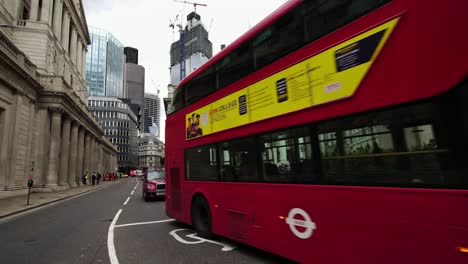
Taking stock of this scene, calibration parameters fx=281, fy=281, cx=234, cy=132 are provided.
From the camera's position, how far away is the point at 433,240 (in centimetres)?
275

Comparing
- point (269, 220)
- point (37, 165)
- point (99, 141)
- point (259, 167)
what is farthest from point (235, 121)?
point (99, 141)

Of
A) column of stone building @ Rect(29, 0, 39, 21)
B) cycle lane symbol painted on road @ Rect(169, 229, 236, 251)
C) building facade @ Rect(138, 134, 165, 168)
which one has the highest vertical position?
column of stone building @ Rect(29, 0, 39, 21)

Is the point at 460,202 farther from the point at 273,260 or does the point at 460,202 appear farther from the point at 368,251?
the point at 273,260

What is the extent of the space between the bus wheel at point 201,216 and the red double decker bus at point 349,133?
0.74 m

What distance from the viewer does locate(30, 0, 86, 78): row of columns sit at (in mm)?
34281

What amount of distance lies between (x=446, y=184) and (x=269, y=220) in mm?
2826

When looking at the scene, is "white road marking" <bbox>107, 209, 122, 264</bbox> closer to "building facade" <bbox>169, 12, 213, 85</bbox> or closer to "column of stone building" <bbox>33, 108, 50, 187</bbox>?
"column of stone building" <bbox>33, 108, 50, 187</bbox>

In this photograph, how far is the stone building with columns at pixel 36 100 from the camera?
2231cm

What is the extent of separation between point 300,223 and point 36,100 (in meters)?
32.3

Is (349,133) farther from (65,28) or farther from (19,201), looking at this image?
(65,28)

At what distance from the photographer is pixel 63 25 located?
4359cm

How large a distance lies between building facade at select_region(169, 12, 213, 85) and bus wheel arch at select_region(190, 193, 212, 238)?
71429 millimetres

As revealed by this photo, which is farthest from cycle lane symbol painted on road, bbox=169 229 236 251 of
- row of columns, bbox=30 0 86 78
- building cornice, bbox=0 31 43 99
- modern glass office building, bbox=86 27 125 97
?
modern glass office building, bbox=86 27 125 97

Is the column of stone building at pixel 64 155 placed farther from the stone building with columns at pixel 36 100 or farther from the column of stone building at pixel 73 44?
the column of stone building at pixel 73 44
